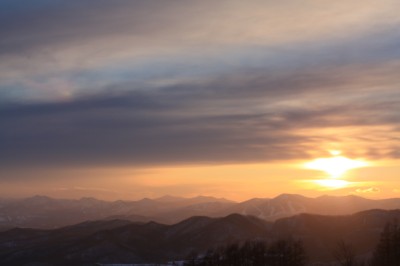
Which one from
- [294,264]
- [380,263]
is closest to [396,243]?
[380,263]

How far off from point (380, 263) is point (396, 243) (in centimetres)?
829

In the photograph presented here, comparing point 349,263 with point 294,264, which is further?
A: point 294,264

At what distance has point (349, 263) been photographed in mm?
135625

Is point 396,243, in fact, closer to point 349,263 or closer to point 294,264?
point 294,264

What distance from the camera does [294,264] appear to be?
199 m

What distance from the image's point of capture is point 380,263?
623 feet

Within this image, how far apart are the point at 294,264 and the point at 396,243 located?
112 ft

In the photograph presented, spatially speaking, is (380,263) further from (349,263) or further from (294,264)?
(349,263)

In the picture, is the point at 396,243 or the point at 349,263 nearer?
the point at 349,263

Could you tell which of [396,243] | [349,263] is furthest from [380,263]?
[349,263]

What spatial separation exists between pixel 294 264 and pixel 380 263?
28101 millimetres

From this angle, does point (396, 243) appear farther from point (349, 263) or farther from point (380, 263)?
point (349, 263)

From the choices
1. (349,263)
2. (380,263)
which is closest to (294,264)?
(380,263)

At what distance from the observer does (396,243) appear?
189 meters
